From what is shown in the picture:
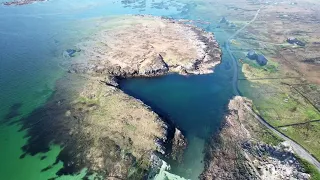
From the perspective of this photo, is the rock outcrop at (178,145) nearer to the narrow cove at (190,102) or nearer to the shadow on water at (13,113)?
the narrow cove at (190,102)

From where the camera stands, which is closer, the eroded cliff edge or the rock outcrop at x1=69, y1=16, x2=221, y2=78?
the eroded cliff edge

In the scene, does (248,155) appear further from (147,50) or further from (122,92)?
(147,50)

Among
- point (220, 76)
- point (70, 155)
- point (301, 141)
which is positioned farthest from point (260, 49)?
point (70, 155)

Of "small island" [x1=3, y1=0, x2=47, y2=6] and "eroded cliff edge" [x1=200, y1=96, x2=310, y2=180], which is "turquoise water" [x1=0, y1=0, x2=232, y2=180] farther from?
"small island" [x1=3, y1=0, x2=47, y2=6]

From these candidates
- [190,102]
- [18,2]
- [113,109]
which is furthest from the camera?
[18,2]

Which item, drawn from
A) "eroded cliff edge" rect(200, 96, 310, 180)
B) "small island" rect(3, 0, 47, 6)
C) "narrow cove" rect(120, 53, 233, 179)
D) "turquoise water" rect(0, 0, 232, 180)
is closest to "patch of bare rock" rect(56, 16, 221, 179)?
"narrow cove" rect(120, 53, 233, 179)

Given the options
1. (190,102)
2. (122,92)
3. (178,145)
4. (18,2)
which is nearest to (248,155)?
(178,145)
